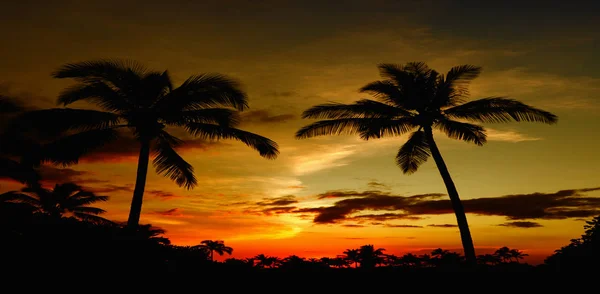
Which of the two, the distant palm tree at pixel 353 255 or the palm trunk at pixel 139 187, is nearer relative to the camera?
the palm trunk at pixel 139 187

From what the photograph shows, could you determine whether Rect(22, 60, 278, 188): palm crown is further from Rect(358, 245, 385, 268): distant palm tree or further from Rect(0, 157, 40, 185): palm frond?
Rect(358, 245, 385, 268): distant palm tree

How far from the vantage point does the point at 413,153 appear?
28.2 m

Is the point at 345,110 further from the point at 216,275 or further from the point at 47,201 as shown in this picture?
the point at 47,201

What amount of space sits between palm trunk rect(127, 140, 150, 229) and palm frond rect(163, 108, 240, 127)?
1.61 metres

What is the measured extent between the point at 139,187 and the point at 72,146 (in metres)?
3.24

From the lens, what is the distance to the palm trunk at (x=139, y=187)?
2287 cm

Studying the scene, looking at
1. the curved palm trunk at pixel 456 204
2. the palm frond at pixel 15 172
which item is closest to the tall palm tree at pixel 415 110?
the curved palm trunk at pixel 456 204

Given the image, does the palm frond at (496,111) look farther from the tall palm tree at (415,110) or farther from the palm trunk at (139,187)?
the palm trunk at (139,187)

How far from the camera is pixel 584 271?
1634 centimetres

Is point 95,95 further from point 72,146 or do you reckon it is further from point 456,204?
point 456,204

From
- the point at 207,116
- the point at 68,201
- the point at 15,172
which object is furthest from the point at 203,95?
the point at 68,201

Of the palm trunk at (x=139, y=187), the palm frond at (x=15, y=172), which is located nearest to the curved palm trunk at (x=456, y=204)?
the palm trunk at (x=139, y=187)

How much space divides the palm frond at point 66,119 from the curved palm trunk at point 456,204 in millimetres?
14848

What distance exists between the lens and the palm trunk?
22.9 meters
